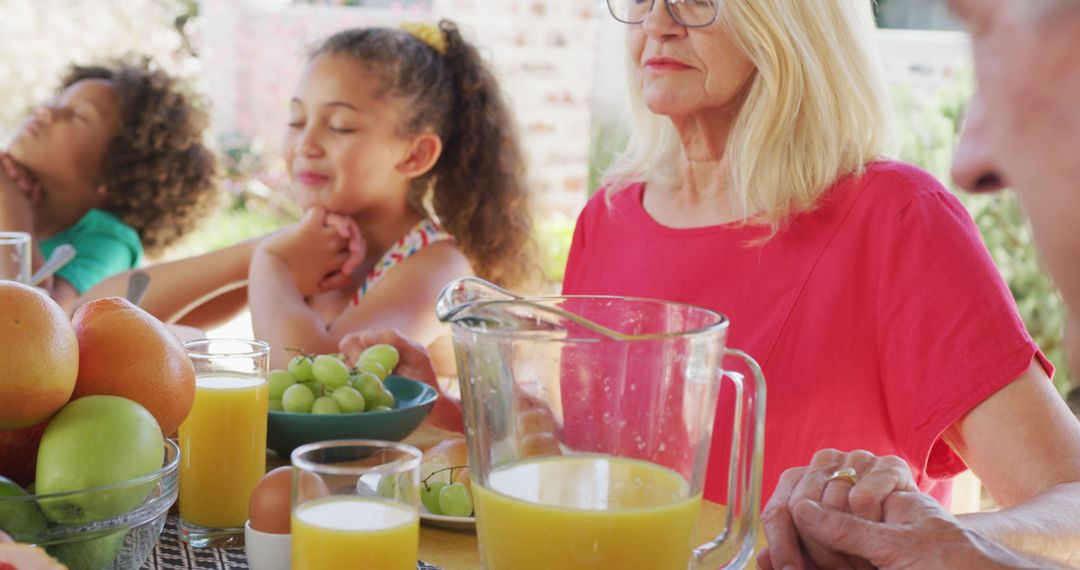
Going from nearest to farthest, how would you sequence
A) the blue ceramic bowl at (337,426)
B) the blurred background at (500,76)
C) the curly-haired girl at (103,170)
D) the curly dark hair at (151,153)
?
1. the blue ceramic bowl at (337,426)
2. the curly-haired girl at (103,170)
3. the curly dark hair at (151,153)
4. the blurred background at (500,76)

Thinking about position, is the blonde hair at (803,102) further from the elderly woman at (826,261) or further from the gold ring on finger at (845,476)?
the gold ring on finger at (845,476)

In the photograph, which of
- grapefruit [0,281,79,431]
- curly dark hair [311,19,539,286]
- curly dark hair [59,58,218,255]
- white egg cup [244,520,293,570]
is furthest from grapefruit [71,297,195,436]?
curly dark hair [59,58,218,255]

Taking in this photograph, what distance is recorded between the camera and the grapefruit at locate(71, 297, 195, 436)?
96 centimetres

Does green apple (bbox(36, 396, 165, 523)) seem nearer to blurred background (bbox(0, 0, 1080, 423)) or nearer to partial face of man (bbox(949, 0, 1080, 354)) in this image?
partial face of man (bbox(949, 0, 1080, 354))

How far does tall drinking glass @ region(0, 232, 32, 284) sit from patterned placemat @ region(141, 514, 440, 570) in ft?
3.01

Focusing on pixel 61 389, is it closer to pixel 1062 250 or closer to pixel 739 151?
pixel 1062 250

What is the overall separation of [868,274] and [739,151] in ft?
0.93

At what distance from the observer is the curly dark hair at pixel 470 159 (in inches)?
99.6

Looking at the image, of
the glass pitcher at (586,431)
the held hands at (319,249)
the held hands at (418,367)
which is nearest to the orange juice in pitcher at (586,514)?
the glass pitcher at (586,431)

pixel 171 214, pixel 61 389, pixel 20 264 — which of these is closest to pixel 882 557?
pixel 61 389

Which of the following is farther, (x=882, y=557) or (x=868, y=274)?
(x=868, y=274)

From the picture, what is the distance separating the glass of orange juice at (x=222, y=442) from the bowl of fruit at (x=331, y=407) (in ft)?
0.46

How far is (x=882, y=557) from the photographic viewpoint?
98cm

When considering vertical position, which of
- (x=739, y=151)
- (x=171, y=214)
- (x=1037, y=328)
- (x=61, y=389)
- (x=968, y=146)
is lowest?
(x=1037, y=328)
